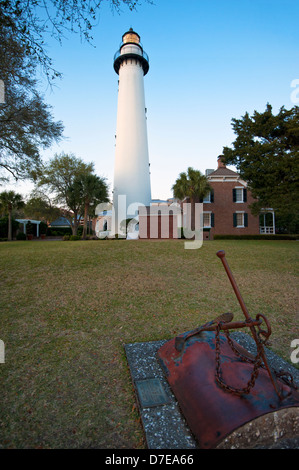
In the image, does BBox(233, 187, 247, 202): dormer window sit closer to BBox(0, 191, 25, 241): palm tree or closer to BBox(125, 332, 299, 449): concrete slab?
BBox(0, 191, 25, 241): palm tree

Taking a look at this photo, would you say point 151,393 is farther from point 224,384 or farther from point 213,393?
point 224,384

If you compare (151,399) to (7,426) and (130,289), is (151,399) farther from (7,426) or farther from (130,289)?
(130,289)

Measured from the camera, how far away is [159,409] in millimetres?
2309

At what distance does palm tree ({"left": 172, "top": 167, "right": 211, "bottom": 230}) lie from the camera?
23.7 m

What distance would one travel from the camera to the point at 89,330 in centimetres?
440

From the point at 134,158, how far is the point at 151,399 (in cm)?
2518

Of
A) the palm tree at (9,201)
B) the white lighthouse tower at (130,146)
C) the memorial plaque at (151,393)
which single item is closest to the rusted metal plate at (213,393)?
the memorial plaque at (151,393)

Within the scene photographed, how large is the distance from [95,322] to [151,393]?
8.12ft

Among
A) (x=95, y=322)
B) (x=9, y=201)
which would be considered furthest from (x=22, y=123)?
(x=9, y=201)

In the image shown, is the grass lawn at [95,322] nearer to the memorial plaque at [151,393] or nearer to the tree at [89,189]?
the memorial plaque at [151,393]

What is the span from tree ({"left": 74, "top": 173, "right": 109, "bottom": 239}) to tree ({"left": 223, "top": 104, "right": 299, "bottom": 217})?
44.1ft

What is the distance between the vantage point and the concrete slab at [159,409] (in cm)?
199
